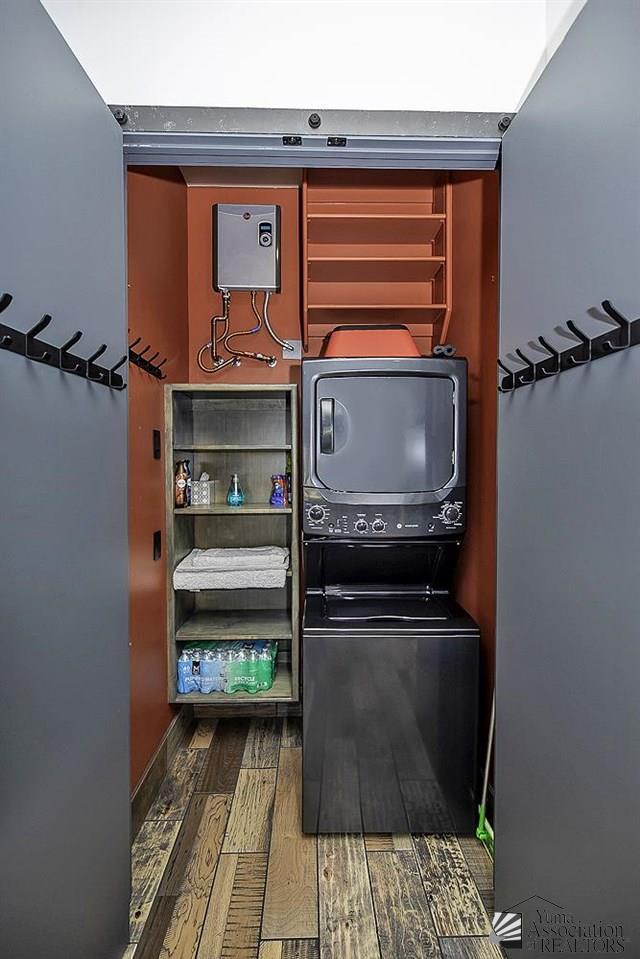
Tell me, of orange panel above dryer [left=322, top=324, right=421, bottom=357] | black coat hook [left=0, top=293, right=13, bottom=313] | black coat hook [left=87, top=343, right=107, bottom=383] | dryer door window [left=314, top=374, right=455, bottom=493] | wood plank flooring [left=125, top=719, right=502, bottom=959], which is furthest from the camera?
orange panel above dryer [left=322, top=324, right=421, bottom=357]

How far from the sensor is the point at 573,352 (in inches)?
50.8

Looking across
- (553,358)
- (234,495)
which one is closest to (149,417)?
(234,495)

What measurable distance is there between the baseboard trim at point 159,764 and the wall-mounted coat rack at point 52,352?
59.2 inches

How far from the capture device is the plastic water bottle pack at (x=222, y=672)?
297 centimetres

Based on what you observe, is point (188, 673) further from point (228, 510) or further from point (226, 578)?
point (228, 510)

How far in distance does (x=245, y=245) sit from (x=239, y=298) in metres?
0.36

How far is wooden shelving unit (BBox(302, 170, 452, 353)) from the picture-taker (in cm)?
270

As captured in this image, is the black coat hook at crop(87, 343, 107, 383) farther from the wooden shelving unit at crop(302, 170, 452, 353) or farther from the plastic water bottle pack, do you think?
the plastic water bottle pack

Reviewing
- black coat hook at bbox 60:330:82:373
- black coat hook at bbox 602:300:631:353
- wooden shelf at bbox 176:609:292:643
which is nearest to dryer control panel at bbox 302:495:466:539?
wooden shelf at bbox 176:609:292:643

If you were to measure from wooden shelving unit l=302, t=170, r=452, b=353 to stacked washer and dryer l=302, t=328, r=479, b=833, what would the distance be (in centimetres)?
36

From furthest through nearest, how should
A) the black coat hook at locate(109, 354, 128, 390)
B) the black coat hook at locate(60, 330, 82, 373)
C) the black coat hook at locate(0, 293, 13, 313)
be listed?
the black coat hook at locate(109, 354, 128, 390) → the black coat hook at locate(60, 330, 82, 373) → the black coat hook at locate(0, 293, 13, 313)

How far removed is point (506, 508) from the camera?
1748mm

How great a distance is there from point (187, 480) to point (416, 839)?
1.75 m

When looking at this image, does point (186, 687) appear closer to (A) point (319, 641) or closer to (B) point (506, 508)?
(A) point (319, 641)
